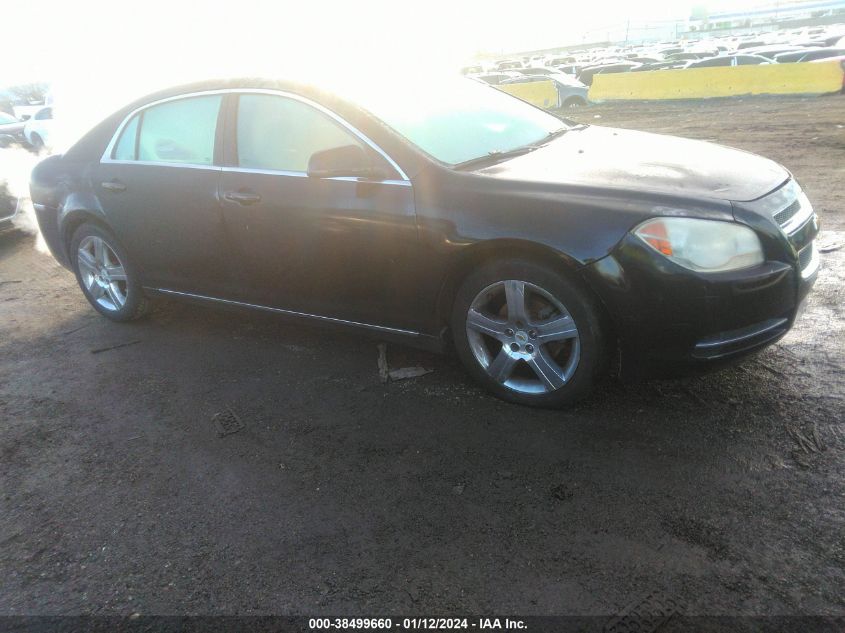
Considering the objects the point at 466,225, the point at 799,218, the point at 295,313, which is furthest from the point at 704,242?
the point at 295,313

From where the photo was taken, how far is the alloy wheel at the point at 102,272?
486cm

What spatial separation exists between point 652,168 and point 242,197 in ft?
7.28

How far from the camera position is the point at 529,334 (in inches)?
126

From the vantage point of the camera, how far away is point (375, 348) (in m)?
4.24

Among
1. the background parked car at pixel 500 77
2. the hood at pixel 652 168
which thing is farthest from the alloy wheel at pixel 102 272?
the background parked car at pixel 500 77

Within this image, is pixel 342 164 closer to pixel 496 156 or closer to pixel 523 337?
pixel 496 156

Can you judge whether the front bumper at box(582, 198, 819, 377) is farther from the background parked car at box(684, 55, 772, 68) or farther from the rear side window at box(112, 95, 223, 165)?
the background parked car at box(684, 55, 772, 68)

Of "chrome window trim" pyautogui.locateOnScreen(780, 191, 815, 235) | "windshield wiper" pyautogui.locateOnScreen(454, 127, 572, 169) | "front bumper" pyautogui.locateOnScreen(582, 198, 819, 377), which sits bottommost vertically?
"front bumper" pyautogui.locateOnScreen(582, 198, 819, 377)

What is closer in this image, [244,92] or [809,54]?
[244,92]

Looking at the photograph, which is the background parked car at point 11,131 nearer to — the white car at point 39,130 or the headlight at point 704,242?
the white car at point 39,130

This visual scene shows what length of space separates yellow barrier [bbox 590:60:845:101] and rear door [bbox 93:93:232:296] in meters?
18.4

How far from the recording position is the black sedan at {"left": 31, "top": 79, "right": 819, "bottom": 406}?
2863mm

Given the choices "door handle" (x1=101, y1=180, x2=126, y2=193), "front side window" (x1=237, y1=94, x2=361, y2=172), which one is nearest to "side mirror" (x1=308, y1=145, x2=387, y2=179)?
"front side window" (x1=237, y1=94, x2=361, y2=172)

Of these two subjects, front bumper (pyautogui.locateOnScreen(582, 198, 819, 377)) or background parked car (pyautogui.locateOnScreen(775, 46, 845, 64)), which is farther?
background parked car (pyautogui.locateOnScreen(775, 46, 845, 64))
